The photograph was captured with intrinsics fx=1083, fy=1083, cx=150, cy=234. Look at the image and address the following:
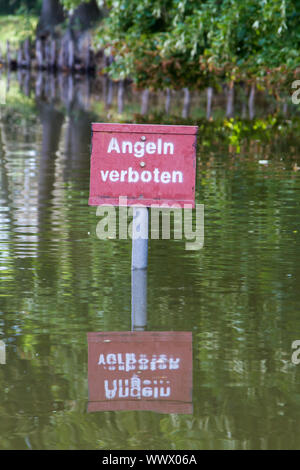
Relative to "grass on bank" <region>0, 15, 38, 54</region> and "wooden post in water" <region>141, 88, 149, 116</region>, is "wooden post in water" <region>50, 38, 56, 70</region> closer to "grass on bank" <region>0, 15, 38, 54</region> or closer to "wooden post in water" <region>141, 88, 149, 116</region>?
"grass on bank" <region>0, 15, 38, 54</region>

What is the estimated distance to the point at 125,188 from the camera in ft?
26.7

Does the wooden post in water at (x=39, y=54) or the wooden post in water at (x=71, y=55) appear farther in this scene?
the wooden post in water at (x=39, y=54)

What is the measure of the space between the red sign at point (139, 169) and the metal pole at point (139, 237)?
24 cm

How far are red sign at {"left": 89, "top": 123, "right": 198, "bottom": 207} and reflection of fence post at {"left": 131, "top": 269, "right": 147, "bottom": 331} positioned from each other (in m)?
0.62

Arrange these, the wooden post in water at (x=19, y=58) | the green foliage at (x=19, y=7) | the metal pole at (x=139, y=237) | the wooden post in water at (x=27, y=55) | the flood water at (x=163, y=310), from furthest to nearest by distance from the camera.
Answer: the green foliage at (x=19, y=7) < the wooden post in water at (x=19, y=58) < the wooden post in water at (x=27, y=55) < the metal pole at (x=139, y=237) < the flood water at (x=163, y=310)

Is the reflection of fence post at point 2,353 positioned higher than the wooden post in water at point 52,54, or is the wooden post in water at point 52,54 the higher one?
the reflection of fence post at point 2,353

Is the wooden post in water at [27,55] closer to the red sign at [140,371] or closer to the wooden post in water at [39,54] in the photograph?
the wooden post in water at [39,54]

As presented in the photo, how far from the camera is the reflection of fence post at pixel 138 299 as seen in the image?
7.06 meters

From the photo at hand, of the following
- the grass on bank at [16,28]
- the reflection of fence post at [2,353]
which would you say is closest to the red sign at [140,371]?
the reflection of fence post at [2,353]

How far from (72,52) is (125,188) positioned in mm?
52286

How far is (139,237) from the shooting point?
8.27 meters

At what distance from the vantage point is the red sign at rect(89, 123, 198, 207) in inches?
320

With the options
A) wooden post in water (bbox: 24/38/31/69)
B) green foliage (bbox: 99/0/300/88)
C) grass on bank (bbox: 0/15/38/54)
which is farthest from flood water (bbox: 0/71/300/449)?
grass on bank (bbox: 0/15/38/54)
